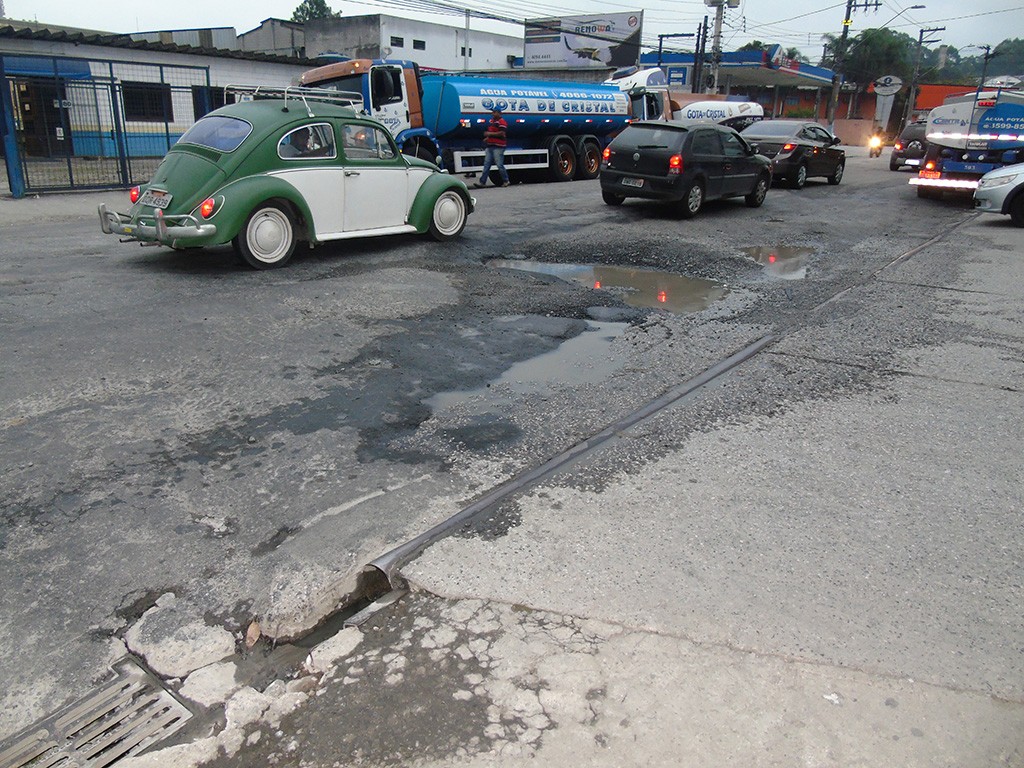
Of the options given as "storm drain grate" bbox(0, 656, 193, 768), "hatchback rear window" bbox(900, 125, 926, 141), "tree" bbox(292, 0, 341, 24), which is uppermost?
"tree" bbox(292, 0, 341, 24)

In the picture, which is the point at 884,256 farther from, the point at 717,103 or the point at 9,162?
the point at 717,103

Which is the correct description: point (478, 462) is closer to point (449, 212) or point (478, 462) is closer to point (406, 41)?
point (449, 212)

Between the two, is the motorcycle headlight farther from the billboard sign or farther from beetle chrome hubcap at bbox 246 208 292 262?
the billboard sign

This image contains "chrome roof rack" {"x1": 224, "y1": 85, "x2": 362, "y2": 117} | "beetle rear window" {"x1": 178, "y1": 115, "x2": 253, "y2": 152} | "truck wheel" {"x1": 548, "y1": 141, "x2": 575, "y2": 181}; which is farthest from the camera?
"truck wheel" {"x1": 548, "y1": 141, "x2": 575, "y2": 181}

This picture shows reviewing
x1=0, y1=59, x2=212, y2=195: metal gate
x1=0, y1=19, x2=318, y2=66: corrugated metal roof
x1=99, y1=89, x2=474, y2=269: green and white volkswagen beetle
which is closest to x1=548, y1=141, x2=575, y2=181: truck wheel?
x1=0, y1=59, x2=212, y2=195: metal gate

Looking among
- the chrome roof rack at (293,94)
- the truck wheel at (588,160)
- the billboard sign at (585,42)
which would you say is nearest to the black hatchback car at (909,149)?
the truck wheel at (588,160)

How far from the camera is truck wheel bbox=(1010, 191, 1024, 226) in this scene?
14273 mm

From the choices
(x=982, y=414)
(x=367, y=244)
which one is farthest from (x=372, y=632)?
(x=367, y=244)

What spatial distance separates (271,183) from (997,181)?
12984 mm

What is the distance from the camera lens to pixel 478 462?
4426 mm

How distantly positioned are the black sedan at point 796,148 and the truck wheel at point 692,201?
6.50 m

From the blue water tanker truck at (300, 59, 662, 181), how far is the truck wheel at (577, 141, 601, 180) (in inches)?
1.1

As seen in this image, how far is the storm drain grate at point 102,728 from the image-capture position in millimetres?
2457

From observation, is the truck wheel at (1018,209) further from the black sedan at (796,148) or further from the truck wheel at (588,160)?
the truck wheel at (588,160)
